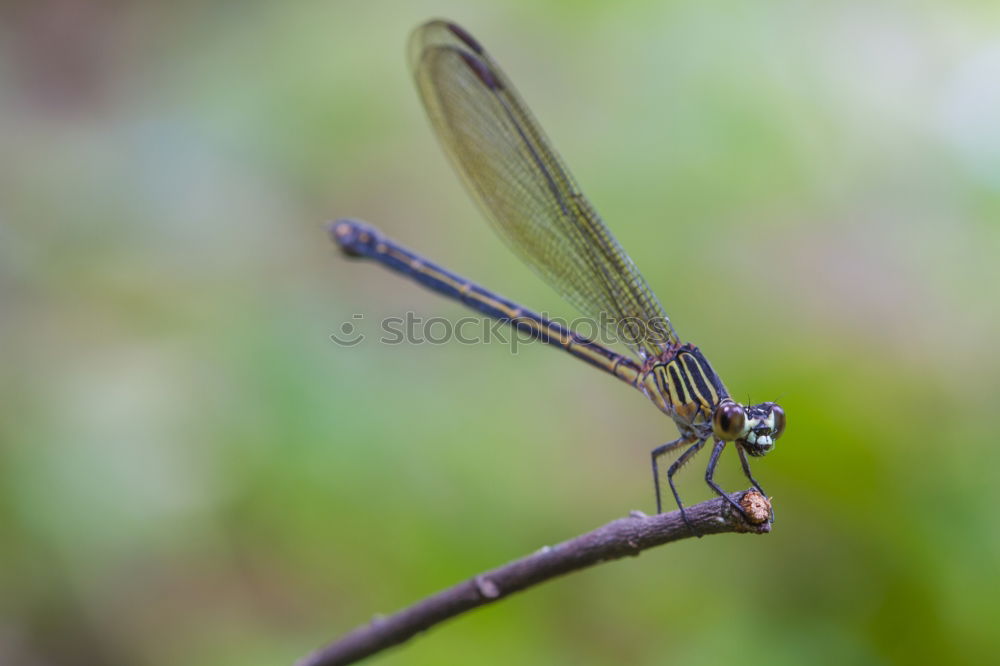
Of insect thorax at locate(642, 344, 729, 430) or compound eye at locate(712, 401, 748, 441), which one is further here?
insect thorax at locate(642, 344, 729, 430)

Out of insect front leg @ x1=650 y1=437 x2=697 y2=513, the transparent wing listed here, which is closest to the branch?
insect front leg @ x1=650 y1=437 x2=697 y2=513

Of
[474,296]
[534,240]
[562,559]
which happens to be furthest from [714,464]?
[474,296]

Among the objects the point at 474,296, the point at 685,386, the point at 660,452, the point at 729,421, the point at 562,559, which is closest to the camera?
the point at 562,559

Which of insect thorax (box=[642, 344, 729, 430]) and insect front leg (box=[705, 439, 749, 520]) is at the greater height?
insect thorax (box=[642, 344, 729, 430])

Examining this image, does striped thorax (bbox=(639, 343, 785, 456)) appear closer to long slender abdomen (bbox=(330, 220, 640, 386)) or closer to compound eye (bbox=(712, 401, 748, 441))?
compound eye (bbox=(712, 401, 748, 441))

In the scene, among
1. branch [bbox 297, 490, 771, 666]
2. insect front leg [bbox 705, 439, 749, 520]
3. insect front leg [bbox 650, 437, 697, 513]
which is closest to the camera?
branch [bbox 297, 490, 771, 666]

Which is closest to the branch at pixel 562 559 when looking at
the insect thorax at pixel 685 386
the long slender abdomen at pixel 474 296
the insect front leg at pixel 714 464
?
the insect front leg at pixel 714 464

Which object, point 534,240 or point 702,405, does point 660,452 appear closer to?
point 702,405

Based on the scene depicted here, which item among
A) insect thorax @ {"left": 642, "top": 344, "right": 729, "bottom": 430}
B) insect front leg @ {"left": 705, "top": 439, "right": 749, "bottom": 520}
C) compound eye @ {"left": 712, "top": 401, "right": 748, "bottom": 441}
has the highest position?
insect thorax @ {"left": 642, "top": 344, "right": 729, "bottom": 430}
